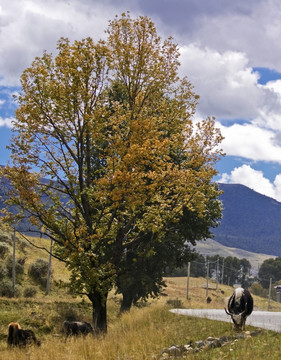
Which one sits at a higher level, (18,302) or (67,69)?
(67,69)

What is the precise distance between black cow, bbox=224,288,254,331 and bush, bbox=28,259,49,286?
41623 millimetres

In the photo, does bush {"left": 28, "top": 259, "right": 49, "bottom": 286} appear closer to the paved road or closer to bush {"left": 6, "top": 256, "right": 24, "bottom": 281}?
bush {"left": 6, "top": 256, "right": 24, "bottom": 281}

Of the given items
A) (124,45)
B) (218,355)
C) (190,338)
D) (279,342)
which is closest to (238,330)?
(190,338)

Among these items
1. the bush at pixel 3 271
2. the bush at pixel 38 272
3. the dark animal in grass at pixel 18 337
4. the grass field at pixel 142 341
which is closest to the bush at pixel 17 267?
the bush at pixel 3 271

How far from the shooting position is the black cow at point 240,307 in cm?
1794

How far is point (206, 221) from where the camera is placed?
33.3 meters

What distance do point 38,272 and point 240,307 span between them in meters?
42.9

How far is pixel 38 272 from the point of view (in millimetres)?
57375

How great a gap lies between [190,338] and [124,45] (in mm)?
13463

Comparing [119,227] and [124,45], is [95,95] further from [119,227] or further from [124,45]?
[119,227]

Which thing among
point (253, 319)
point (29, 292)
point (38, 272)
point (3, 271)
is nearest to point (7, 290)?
point (29, 292)

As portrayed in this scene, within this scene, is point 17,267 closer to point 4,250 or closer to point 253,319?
point 4,250

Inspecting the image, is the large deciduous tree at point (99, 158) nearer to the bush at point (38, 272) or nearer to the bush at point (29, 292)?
the bush at point (29, 292)

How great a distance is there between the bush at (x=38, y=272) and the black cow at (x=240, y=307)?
137 feet
